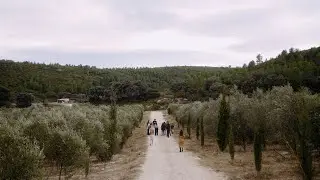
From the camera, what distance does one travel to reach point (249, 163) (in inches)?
1439

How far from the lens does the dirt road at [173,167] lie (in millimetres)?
29828

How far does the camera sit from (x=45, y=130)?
3306 centimetres

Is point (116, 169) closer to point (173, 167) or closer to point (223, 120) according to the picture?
point (173, 167)

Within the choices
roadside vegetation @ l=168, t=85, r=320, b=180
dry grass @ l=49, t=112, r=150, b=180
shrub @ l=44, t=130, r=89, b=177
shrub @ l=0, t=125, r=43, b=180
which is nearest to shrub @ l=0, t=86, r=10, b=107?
roadside vegetation @ l=168, t=85, r=320, b=180

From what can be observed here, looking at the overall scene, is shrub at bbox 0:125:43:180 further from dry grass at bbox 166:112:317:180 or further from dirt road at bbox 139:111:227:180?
dry grass at bbox 166:112:317:180

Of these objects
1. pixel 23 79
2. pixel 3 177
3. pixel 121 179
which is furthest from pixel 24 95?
pixel 3 177

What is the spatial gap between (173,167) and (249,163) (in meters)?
6.91

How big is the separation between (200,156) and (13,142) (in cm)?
2414

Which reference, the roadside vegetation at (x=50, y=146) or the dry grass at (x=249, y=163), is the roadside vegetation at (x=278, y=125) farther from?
the roadside vegetation at (x=50, y=146)

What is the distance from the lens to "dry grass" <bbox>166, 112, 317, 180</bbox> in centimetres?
3002

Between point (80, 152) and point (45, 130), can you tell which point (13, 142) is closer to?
point (80, 152)

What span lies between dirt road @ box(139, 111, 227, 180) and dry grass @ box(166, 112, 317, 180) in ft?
3.73

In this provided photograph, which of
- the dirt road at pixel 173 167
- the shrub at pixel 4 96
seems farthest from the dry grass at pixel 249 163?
→ the shrub at pixel 4 96

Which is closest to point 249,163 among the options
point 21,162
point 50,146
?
point 50,146
